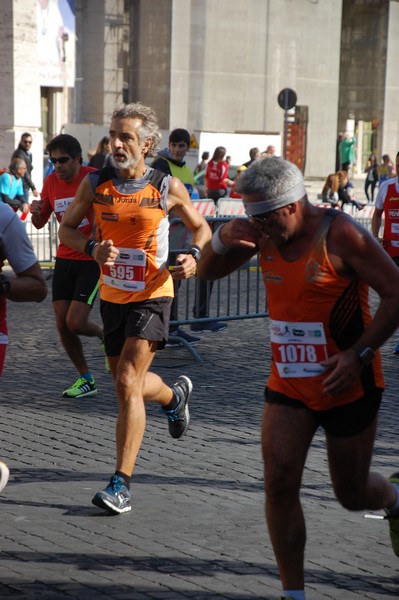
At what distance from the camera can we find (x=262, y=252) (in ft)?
13.8

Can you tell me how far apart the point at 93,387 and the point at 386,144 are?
142 feet

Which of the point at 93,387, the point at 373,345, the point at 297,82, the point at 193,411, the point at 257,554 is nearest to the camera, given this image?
the point at 373,345

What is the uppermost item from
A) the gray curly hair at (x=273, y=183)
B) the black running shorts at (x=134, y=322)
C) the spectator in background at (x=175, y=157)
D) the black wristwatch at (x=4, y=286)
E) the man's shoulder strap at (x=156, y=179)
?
the gray curly hair at (x=273, y=183)

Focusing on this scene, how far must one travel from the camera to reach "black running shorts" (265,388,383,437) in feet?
13.7

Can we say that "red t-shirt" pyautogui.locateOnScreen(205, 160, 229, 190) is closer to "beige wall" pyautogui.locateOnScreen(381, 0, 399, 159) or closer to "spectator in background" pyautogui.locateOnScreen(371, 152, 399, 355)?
"spectator in background" pyautogui.locateOnScreen(371, 152, 399, 355)

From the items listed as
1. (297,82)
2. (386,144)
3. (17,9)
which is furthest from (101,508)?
(386,144)

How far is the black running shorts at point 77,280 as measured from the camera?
8078 mm

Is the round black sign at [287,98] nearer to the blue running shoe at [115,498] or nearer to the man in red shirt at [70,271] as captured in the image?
the man in red shirt at [70,271]

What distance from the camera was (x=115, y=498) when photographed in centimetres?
552

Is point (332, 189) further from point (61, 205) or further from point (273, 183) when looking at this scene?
point (273, 183)

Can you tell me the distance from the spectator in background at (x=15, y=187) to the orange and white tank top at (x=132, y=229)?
38.0ft

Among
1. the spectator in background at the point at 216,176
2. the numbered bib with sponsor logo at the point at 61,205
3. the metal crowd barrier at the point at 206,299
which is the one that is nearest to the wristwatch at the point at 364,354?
the numbered bib with sponsor logo at the point at 61,205

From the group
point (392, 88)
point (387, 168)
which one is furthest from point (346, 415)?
point (392, 88)

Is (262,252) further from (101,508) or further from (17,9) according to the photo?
(17,9)
